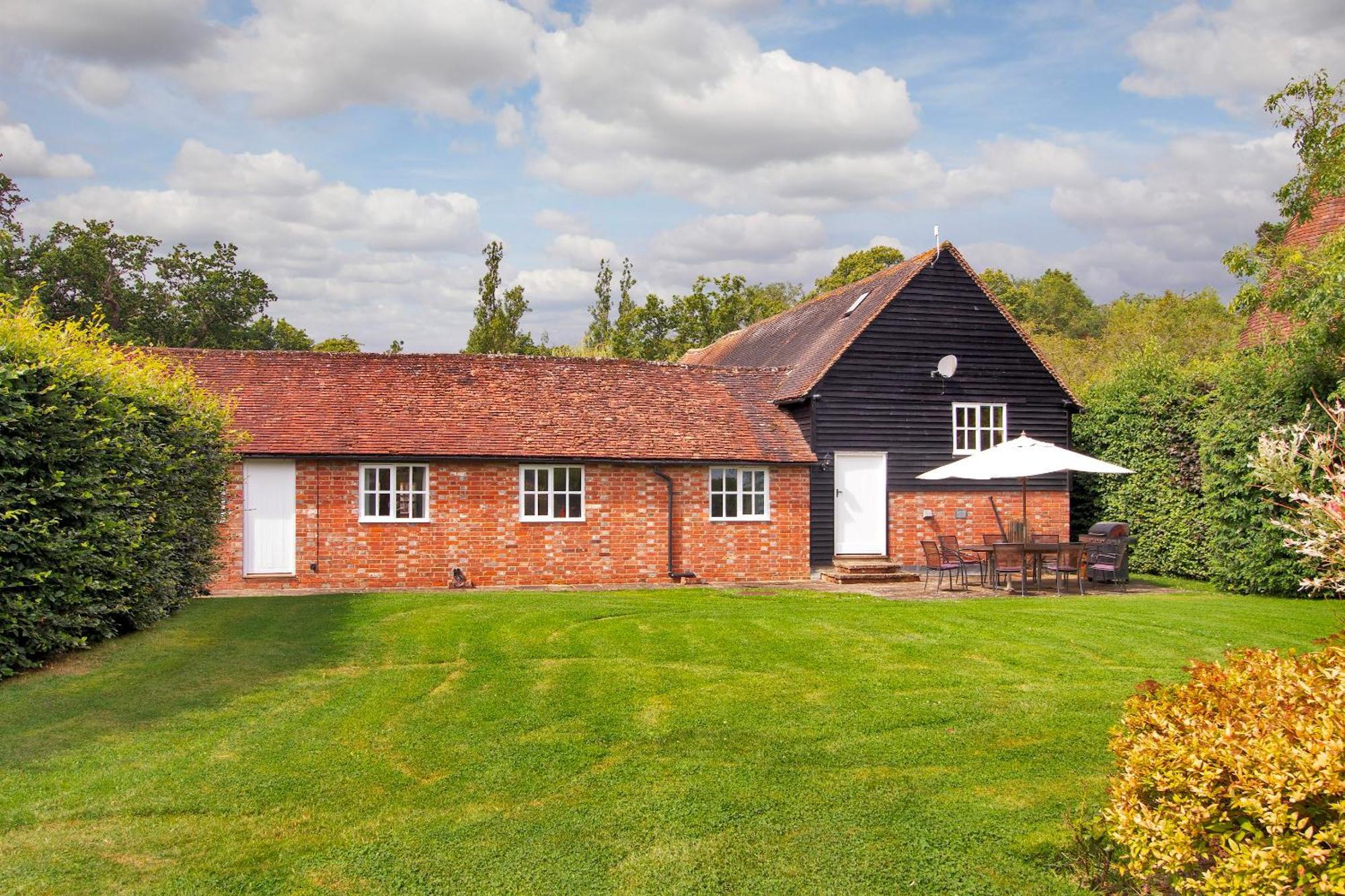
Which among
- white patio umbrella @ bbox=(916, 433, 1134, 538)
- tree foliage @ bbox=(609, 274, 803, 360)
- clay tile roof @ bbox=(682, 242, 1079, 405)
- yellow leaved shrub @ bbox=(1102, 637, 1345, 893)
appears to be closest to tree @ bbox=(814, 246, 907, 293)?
tree foliage @ bbox=(609, 274, 803, 360)

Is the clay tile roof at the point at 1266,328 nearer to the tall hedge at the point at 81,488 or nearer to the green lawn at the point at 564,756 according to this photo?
the green lawn at the point at 564,756

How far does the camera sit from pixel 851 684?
29.0 feet

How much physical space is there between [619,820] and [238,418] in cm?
1530

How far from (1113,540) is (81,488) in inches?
640

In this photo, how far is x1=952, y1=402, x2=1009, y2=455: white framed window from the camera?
2120cm

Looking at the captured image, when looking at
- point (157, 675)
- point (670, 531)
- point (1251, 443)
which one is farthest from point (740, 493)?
point (157, 675)

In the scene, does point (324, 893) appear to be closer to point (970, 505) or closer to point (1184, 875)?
point (1184, 875)

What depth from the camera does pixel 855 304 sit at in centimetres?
2331

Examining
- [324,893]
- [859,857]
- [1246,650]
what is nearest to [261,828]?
[324,893]

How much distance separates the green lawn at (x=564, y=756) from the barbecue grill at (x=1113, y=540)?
559cm

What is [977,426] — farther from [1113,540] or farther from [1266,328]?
[1266,328]

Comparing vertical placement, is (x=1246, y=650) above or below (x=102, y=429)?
below

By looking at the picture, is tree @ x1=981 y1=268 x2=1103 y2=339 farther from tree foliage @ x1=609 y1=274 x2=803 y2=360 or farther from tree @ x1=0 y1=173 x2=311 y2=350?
tree @ x1=0 y1=173 x2=311 y2=350

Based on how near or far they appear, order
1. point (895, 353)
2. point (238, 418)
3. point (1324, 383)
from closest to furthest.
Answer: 1. point (1324, 383)
2. point (238, 418)
3. point (895, 353)
